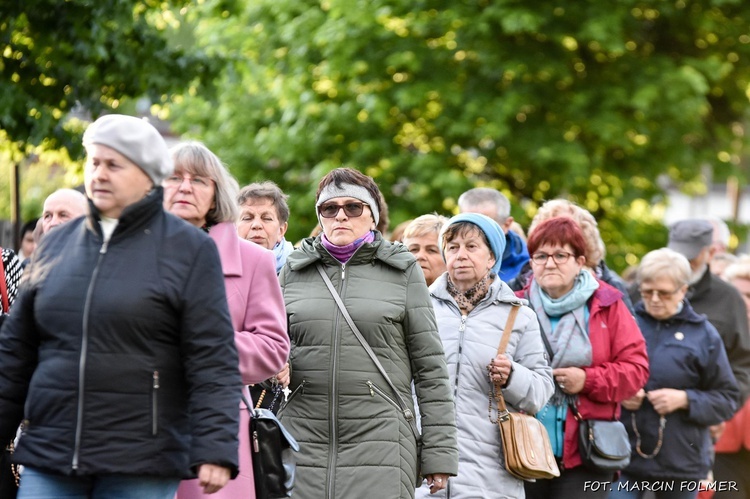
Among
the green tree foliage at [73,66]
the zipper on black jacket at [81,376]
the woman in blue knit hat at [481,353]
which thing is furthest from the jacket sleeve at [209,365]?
the green tree foliage at [73,66]

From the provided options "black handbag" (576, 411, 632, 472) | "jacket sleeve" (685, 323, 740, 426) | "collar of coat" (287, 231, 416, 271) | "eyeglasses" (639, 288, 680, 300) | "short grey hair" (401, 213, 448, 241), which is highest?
"short grey hair" (401, 213, 448, 241)

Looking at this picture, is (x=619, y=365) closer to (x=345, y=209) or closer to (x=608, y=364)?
(x=608, y=364)

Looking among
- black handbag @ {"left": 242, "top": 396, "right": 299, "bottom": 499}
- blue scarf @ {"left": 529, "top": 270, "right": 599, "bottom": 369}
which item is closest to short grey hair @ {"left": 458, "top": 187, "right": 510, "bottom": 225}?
blue scarf @ {"left": 529, "top": 270, "right": 599, "bottom": 369}

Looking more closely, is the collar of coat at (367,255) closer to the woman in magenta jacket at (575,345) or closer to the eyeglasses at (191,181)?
the eyeglasses at (191,181)

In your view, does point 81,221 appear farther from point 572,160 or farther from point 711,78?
point 711,78

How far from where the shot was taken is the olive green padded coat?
6223 mm

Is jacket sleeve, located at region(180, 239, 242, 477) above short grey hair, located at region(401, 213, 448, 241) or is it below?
below

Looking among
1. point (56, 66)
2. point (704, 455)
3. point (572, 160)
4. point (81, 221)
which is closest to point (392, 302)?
point (81, 221)

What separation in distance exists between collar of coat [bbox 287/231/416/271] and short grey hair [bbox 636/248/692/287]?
295 centimetres

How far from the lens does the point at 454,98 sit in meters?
18.5

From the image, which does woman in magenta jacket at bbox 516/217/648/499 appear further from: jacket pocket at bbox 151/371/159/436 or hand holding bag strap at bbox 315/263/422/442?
jacket pocket at bbox 151/371/159/436

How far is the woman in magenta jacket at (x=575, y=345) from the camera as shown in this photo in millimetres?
7523

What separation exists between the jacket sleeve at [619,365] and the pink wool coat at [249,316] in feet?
8.68

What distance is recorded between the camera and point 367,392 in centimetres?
626
